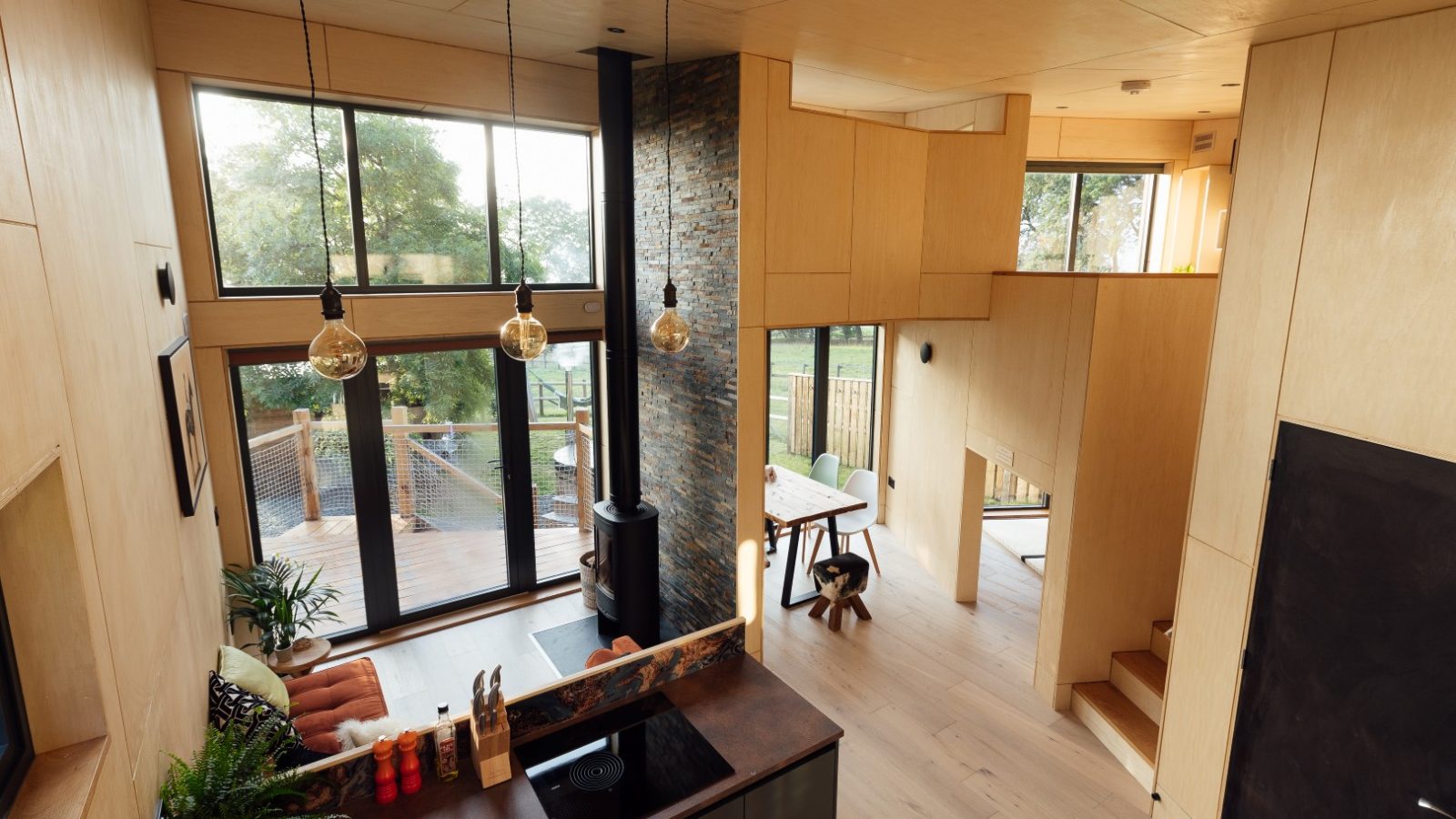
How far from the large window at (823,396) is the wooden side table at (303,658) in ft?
15.1

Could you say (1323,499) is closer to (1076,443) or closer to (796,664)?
(1076,443)

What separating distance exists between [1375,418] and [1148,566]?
→ 2352 mm

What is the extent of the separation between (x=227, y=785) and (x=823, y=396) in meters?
6.25

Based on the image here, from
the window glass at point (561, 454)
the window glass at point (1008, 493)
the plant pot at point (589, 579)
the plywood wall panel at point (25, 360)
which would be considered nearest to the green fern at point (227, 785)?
the plywood wall panel at point (25, 360)

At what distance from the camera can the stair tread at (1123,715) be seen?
4215 mm

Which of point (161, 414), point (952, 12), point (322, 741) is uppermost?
point (952, 12)

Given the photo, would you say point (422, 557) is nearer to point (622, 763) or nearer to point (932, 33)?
point (622, 763)

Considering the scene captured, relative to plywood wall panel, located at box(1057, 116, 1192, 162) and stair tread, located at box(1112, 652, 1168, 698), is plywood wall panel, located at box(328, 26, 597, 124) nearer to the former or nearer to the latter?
plywood wall panel, located at box(1057, 116, 1192, 162)

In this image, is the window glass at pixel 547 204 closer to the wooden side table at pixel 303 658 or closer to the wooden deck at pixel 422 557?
the wooden deck at pixel 422 557

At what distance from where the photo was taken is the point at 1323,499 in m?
2.94

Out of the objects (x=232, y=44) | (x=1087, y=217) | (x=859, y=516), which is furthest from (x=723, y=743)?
(x=1087, y=217)

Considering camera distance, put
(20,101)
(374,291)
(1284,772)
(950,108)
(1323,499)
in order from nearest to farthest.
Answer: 1. (20,101)
2. (1323,499)
3. (1284,772)
4. (374,291)
5. (950,108)

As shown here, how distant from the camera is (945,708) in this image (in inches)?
188

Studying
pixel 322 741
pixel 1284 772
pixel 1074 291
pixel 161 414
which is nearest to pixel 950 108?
pixel 1074 291
